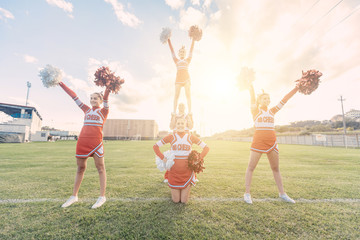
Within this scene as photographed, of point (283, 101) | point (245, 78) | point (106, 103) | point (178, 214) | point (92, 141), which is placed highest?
point (245, 78)

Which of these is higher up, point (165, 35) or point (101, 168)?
point (165, 35)

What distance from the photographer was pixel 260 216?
2.51m

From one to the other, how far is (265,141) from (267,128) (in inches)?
11.5

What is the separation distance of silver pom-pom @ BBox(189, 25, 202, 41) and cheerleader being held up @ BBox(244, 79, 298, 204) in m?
2.27

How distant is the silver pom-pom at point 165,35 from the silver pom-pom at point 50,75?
2.56 metres

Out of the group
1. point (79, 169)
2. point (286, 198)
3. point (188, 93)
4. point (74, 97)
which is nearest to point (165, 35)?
point (188, 93)

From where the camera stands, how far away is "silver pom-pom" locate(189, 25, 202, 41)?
422 centimetres

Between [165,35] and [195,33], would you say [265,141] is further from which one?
[165,35]

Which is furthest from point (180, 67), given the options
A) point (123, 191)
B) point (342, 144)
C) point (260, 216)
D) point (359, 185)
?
point (342, 144)

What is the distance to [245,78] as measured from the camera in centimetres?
361

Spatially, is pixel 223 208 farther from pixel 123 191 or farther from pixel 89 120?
pixel 89 120

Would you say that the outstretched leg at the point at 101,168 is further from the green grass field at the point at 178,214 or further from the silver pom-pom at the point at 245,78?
the silver pom-pom at the point at 245,78

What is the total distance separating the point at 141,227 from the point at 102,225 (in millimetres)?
570

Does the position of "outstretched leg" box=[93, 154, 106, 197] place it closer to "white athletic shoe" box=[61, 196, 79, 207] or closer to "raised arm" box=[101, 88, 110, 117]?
"white athletic shoe" box=[61, 196, 79, 207]
